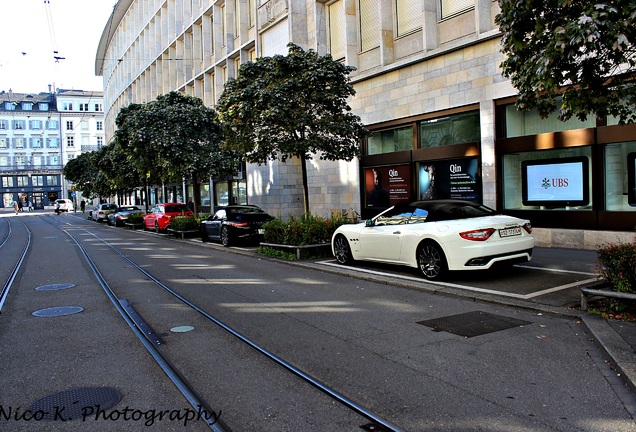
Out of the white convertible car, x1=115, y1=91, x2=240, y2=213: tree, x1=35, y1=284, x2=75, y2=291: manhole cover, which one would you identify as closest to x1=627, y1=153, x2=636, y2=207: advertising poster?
the white convertible car

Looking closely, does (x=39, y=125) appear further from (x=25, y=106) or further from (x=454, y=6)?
(x=454, y=6)

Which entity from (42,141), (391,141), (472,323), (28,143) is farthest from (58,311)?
(42,141)

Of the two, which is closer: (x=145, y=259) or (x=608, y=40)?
(x=608, y=40)

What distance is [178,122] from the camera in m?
22.4

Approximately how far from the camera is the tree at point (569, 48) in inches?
219

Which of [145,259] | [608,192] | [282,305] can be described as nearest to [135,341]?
[282,305]

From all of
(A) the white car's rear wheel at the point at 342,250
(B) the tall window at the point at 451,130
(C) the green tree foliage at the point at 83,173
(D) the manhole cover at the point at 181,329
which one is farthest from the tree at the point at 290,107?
(C) the green tree foliage at the point at 83,173

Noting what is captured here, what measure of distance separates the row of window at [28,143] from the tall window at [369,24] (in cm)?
9178

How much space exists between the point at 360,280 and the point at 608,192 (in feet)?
23.0

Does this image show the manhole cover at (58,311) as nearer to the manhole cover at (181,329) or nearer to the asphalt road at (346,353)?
the asphalt road at (346,353)

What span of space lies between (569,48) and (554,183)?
848cm

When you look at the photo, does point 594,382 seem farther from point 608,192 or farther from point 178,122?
point 178,122

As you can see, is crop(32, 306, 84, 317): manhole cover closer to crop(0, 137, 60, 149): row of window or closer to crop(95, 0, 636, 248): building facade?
crop(95, 0, 636, 248): building facade

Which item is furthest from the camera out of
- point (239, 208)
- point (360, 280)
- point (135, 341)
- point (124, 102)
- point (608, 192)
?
point (124, 102)
